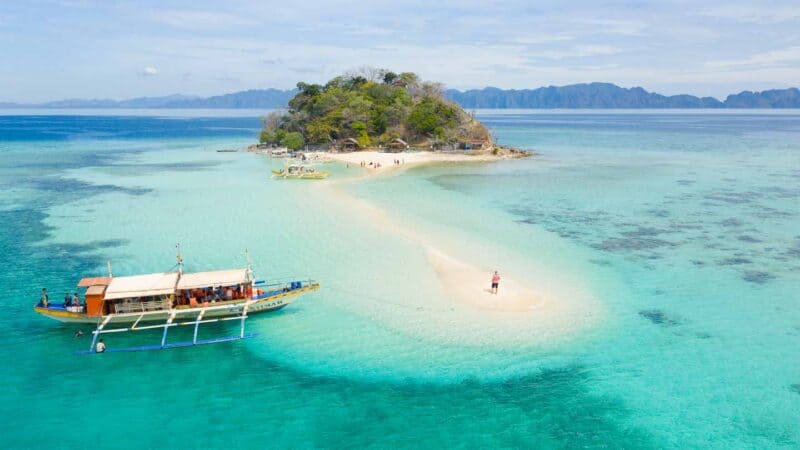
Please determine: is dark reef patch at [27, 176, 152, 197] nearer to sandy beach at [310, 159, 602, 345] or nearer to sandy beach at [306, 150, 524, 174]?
sandy beach at [306, 150, 524, 174]

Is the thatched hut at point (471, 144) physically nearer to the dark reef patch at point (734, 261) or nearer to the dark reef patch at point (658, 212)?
the dark reef patch at point (658, 212)

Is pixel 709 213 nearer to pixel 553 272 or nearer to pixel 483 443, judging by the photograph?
pixel 553 272

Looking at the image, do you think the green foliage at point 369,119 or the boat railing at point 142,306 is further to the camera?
the green foliage at point 369,119

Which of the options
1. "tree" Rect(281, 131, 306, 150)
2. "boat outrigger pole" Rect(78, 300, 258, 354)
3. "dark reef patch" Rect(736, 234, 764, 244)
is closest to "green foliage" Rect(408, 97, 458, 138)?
"tree" Rect(281, 131, 306, 150)

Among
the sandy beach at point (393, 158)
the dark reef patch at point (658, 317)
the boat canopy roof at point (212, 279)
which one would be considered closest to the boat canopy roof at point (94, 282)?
the boat canopy roof at point (212, 279)

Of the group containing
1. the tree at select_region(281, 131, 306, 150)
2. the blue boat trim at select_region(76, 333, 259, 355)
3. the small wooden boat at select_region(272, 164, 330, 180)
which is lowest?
the blue boat trim at select_region(76, 333, 259, 355)
